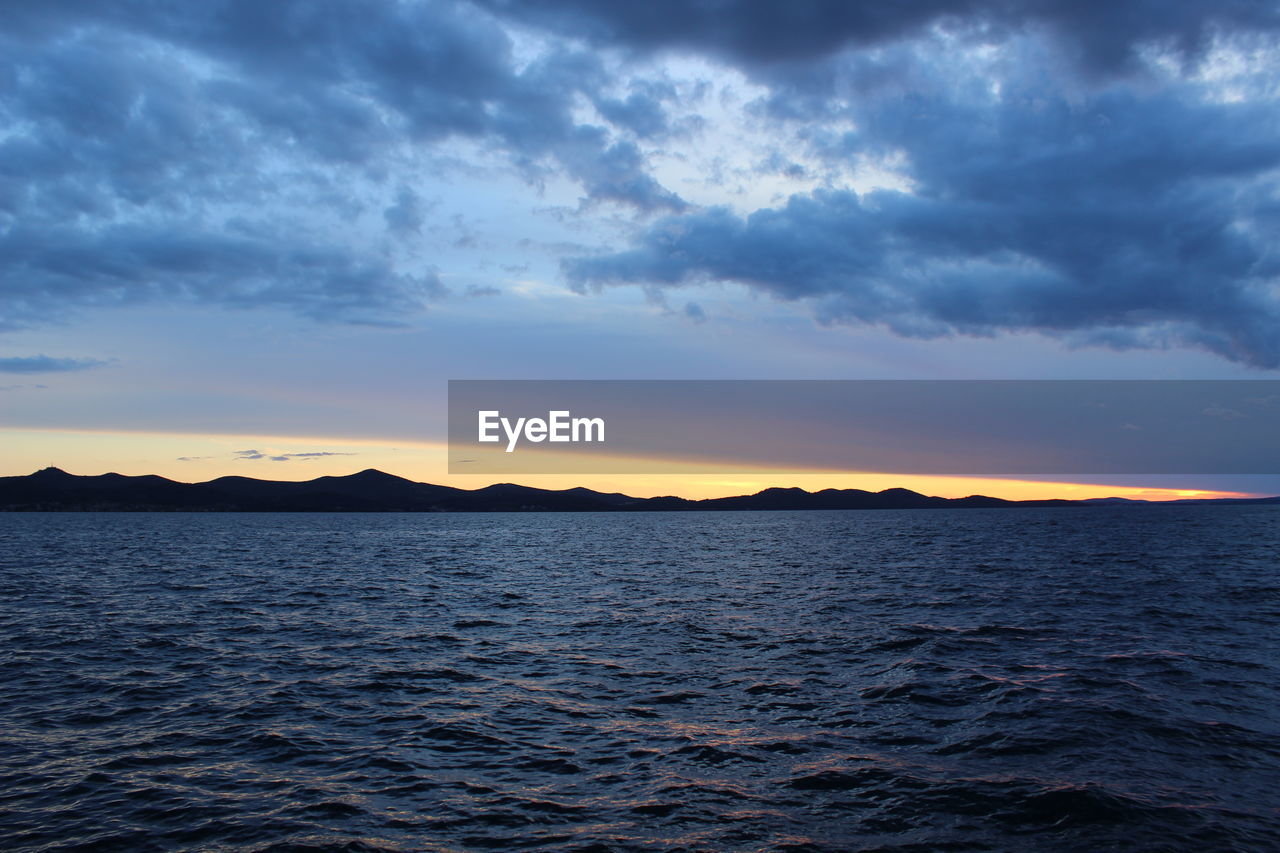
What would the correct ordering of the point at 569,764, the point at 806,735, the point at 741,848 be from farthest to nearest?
the point at 806,735, the point at 569,764, the point at 741,848

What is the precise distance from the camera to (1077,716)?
1888 centimetres

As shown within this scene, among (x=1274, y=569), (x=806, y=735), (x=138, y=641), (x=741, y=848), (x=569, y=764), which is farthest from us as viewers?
(x=1274, y=569)

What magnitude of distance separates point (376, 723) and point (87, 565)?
213 ft

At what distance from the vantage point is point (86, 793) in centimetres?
1417

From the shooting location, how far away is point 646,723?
61.1 feet

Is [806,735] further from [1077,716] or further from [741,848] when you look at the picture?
[1077,716]

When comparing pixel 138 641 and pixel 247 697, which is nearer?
pixel 247 697

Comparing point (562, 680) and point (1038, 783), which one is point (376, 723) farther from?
point (1038, 783)

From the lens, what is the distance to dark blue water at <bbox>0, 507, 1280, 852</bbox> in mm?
12828

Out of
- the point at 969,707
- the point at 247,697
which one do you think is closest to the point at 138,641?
the point at 247,697

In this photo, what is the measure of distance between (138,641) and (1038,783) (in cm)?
3195

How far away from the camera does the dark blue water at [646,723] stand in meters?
12.8

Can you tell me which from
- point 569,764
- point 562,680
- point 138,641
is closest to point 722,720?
point 569,764

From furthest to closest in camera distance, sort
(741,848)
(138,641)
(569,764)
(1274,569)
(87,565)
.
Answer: (87,565)
(1274,569)
(138,641)
(569,764)
(741,848)
